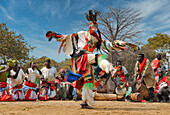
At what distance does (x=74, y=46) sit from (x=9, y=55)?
1784 centimetres

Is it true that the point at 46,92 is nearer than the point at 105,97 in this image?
No

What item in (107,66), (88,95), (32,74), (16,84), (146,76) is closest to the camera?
(107,66)

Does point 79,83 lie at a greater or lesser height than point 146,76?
lesser

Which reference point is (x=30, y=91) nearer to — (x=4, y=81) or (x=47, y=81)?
(x=47, y=81)

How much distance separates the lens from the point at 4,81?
346 inches

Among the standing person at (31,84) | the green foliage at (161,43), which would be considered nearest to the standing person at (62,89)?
the standing person at (31,84)

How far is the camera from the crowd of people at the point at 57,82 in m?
7.68

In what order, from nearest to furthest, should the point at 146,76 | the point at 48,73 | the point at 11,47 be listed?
the point at 146,76
the point at 48,73
the point at 11,47

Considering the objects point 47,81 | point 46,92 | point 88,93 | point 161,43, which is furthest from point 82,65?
point 161,43

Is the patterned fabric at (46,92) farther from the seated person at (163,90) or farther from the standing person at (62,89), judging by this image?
the seated person at (163,90)

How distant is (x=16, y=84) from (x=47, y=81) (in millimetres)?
1405

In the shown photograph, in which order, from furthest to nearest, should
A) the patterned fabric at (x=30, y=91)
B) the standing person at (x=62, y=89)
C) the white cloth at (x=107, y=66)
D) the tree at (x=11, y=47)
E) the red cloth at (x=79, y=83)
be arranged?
the tree at (x=11, y=47) → the standing person at (x=62, y=89) → the patterned fabric at (x=30, y=91) → the red cloth at (x=79, y=83) → the white cloth at (x=107, y=66)

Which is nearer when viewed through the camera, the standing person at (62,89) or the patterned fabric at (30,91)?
the patterned fabric at (30,91)

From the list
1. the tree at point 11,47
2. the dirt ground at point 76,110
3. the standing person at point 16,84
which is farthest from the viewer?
the tree at point 11,47
